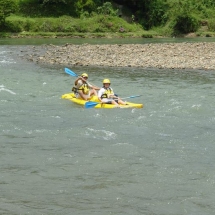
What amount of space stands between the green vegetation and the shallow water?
27.9 m

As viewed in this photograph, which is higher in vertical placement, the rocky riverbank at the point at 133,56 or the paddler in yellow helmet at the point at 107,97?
the paddler in yellow helmet at the point at 107,97

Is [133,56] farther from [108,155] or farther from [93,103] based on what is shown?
[108,155]

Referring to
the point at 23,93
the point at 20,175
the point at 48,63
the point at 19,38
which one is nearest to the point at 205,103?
the point at 23,93

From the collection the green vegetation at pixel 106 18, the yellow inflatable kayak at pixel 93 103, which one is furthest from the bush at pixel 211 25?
the yellow inflatable kayak at pixel 93 103

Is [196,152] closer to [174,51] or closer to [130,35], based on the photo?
[174,51]

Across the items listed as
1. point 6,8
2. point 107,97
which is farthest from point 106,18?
point 107,97

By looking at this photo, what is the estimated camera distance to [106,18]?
4416cm

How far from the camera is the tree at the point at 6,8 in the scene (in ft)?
135

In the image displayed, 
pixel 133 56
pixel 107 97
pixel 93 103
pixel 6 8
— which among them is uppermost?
pixel 6 8

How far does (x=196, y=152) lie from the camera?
8656mm

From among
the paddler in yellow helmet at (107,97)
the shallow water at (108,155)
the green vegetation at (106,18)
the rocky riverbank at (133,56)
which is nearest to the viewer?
the shallow water at (108,155)

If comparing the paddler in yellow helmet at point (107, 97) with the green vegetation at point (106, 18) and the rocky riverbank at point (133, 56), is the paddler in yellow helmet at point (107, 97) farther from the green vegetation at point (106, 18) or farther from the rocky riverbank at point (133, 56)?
the green vegetation at point (106, 18)

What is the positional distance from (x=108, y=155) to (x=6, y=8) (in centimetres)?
3609

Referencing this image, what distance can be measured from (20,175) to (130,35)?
3447 cm
